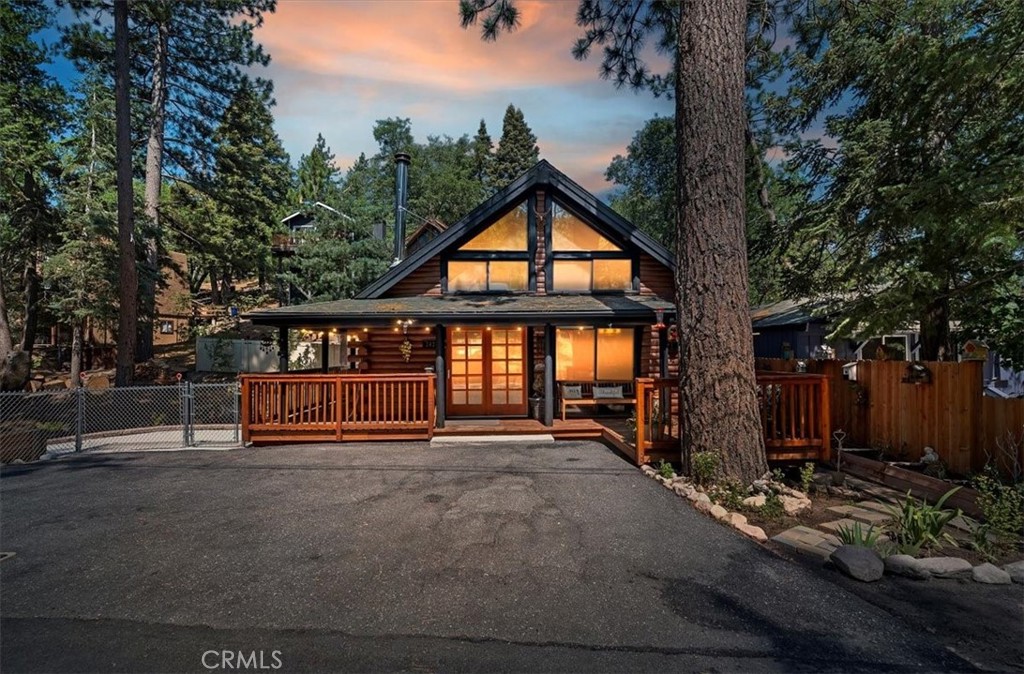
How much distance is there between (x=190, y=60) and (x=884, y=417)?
74.9 feet

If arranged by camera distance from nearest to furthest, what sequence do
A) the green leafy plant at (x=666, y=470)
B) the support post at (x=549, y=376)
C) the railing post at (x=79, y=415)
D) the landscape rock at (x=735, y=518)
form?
the landscape rock at (x=735, y=518) < the green leafy plant at (x=666, y=470) < the railing post at (x=79, y=415) < the support post at (x=549, y=376)

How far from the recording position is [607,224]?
11.4 metres

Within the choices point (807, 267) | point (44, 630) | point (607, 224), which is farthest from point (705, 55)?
point (44, 630)

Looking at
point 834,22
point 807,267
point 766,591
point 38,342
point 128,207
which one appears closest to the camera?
point 766,591

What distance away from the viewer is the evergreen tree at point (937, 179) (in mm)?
4906

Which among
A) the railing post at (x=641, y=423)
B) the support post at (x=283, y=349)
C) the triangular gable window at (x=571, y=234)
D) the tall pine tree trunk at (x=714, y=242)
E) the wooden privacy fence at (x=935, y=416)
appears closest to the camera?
the wooden privacy fence at (x=935, y=416)

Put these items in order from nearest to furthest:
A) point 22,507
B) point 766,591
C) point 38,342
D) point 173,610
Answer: point 173,610
point 766,591
point 22,507
point 38,342

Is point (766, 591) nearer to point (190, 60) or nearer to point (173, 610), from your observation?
point (173, 610)

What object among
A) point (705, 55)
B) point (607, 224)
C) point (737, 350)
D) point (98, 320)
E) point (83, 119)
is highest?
point (83, 119)

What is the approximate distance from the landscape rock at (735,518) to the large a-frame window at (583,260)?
731 centimetres

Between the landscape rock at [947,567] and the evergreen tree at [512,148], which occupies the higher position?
the evergreen tree at [512,148]

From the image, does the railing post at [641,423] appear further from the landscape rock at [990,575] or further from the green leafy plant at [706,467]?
the landscape rock at [990,575]

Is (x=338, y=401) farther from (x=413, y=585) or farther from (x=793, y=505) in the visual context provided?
(x=793, y=505)

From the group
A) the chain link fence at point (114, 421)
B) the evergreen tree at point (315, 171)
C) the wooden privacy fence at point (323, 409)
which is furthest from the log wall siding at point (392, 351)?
the evergreen tree at point (315, 171)
